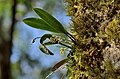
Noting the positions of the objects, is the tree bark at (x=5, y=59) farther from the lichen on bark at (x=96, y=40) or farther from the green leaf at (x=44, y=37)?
the lichen on bark at (x=96, y=40)

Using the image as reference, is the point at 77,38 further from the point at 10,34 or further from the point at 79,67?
the point at 10,34

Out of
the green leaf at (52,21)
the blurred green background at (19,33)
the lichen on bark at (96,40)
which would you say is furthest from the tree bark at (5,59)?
the lichen on bark at (96,40)

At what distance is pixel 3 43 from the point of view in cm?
571

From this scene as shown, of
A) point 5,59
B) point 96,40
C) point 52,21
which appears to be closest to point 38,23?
point 52,21

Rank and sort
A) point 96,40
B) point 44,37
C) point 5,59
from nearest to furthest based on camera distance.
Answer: point 96,40 → point 44,37 → point 5,59

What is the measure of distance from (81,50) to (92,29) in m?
0.09

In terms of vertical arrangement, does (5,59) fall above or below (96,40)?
below

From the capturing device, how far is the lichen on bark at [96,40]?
3.97 ft

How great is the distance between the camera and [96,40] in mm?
1277

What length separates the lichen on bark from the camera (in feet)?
3.97

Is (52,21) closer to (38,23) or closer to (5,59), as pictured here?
(38,23)

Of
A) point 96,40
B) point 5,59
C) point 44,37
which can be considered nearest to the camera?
point 96,40

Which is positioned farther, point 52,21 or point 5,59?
point 5,59

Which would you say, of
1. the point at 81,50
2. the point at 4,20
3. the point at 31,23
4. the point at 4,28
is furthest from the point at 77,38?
the point at 4,20
